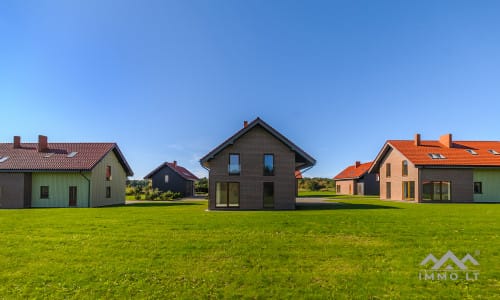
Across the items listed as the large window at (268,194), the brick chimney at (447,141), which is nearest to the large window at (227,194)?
the large window at (268,194)

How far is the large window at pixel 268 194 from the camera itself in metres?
22.7

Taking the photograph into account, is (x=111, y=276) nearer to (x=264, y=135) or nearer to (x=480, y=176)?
(x=264, y=135)

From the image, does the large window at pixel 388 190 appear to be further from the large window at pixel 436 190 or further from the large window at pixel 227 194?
the large window at pixel 227 194

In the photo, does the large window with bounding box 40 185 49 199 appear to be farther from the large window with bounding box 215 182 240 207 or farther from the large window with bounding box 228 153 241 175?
the large window with bounding box 228 153 241 175

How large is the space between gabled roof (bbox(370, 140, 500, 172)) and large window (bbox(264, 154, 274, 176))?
51.1 ft

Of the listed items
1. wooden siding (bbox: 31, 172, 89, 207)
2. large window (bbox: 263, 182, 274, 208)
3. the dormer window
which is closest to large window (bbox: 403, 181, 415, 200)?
the dormer window

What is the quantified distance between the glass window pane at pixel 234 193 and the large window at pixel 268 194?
1.99 metres

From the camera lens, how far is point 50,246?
955 cm

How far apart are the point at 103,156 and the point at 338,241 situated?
2449cm

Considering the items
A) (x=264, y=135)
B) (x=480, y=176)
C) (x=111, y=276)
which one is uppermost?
(x=264, y=135)

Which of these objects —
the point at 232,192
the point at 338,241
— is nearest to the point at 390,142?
the point at 232,192

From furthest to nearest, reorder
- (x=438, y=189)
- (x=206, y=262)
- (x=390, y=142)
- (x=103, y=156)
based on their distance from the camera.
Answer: (x=390, y=142)
(x=438, y=189)
(x=103, y=156)
(x=206, y=262)

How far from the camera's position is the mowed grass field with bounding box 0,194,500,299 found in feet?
20.7

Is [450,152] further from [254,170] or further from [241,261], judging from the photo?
[241,261]
